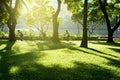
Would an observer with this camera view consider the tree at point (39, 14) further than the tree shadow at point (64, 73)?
Yes

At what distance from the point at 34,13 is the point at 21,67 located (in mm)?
75915

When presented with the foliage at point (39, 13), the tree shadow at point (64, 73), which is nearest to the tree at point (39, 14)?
the foliage at point (39, 13)

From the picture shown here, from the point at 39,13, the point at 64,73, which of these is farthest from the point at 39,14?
the point at 64,73

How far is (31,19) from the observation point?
9344 centimetres

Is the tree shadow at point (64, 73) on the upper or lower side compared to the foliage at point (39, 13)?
lower

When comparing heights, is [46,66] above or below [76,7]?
below

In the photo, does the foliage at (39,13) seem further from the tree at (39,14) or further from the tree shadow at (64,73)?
the tree shadow at (64,73)

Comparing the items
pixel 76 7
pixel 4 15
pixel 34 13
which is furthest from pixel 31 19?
pixel 76 7

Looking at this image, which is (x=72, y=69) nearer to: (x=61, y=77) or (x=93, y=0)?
(x=61, y=77)

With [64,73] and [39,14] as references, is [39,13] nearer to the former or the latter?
[39,14]

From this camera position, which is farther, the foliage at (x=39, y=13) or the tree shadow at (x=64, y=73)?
the foliage at (x=39, y=13)

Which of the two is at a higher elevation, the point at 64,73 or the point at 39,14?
the point at 39,14

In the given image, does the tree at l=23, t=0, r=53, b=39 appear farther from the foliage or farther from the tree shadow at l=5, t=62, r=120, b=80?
the tree shadow at l=5, t=62, r=120, b=80

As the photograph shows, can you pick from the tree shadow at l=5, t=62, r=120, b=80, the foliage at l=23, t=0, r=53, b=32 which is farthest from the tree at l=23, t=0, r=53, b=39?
the tree shadow at l=5, t=62, r=120, b=80
